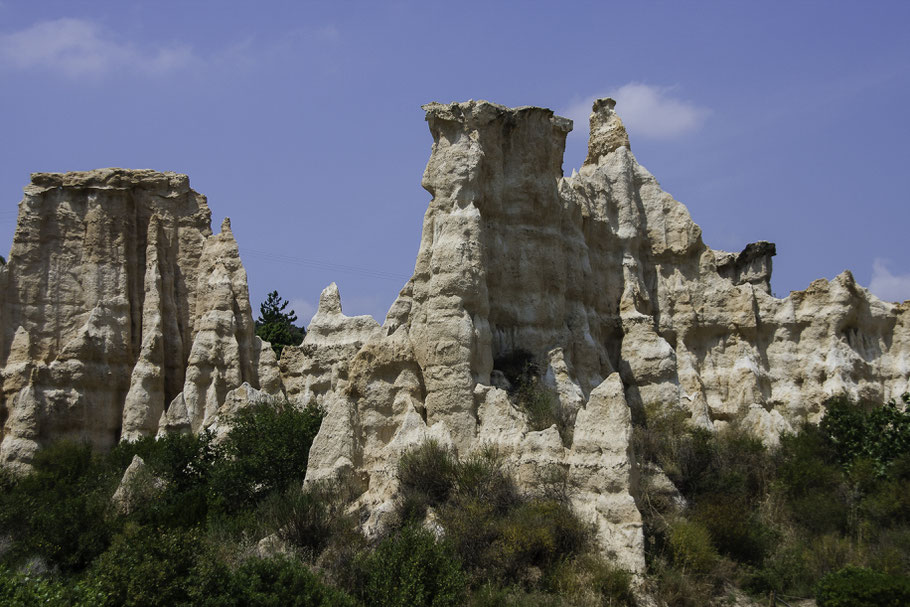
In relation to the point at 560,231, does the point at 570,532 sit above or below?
below

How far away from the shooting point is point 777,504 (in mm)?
25797

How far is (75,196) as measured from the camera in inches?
1468

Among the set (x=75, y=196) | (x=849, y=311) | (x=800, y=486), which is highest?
(x=75, y=196)

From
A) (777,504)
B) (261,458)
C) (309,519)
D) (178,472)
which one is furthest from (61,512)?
(777,504)

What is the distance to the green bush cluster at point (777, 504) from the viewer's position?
71.5ft

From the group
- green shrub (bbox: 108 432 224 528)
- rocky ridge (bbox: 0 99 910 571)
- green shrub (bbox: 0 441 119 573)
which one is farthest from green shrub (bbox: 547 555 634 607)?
green shrub (bbox: 0 441 119 573)

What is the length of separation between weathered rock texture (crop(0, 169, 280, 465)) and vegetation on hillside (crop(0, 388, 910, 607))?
15.7 feet

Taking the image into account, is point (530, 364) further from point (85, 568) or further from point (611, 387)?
point (85, 568)

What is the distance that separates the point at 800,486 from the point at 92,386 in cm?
2270

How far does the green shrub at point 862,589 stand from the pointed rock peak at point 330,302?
18.4 m

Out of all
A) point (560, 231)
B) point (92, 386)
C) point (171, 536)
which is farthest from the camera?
point (92, 386)

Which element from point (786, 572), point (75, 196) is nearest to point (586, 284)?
point (786, 572)

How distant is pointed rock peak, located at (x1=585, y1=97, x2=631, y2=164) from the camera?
35.2m

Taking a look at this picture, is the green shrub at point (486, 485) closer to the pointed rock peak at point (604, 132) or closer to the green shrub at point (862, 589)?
the green shrub at point (862, 589)
